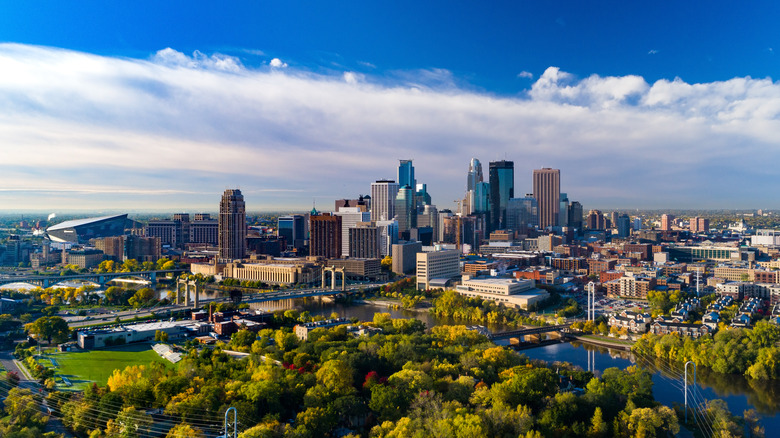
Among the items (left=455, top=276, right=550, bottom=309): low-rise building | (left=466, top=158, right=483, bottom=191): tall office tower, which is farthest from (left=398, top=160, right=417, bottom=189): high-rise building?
(left=455, top=276, right=550, bottom=309): low-rise building

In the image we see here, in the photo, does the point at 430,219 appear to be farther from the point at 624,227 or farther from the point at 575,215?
the point at 624,227

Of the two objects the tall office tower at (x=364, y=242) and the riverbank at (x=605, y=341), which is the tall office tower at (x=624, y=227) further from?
the riverbank at (x=605, y=341)

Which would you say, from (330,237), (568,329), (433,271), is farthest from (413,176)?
(568,329)

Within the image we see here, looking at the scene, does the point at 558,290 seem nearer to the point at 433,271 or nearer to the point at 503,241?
the point at 433,271

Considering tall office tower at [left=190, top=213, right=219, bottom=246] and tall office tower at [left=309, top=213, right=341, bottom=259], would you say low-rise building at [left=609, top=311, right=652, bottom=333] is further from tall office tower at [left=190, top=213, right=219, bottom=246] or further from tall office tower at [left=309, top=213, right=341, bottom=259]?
tall office tower at [left=190, top=213, right=219, bottom=246]

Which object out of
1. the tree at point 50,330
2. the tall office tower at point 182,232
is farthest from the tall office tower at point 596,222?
the tree at point 50,330
